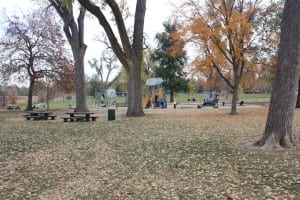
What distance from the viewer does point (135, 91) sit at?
2069 cm

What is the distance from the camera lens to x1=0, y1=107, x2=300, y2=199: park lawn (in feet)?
18.9

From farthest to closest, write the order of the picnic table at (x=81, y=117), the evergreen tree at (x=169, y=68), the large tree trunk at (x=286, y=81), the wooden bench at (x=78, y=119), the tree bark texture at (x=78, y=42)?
the evergreen tree at (x=169, y=68)
the tree bark texture at (x=78, y=42)
the wooden bench at (x=78, y=119)
the picnic table at (x=81, y=117)
the large tree trunk at (x=286, y=81)

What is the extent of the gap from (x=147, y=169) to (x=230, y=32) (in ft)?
53.1

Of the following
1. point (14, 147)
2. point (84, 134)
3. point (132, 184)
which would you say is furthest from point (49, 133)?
point (132, 184)

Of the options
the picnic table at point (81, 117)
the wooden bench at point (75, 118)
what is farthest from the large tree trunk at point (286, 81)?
the wooden bench at point (75, 118)

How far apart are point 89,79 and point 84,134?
67.5 metres

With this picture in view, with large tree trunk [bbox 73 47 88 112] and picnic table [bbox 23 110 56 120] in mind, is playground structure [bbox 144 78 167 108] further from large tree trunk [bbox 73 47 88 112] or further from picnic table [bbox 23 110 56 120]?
picnic table [bbox 23 110 56 120]

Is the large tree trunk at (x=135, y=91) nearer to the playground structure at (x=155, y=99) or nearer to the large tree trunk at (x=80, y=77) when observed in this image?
the large tree trunk at (x=80, y=77)

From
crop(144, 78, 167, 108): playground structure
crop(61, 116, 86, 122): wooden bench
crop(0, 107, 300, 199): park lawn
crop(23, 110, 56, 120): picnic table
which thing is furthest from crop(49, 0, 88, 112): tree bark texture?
crop(0, 107, 300, 199): park lawn

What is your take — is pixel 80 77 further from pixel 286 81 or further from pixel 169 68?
pixel 169 68

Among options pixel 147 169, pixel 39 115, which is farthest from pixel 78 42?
pixel 147 169

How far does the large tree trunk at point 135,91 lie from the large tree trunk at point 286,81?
12293mm

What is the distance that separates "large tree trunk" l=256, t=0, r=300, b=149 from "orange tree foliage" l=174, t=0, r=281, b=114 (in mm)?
12624

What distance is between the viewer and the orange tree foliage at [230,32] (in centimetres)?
2158
